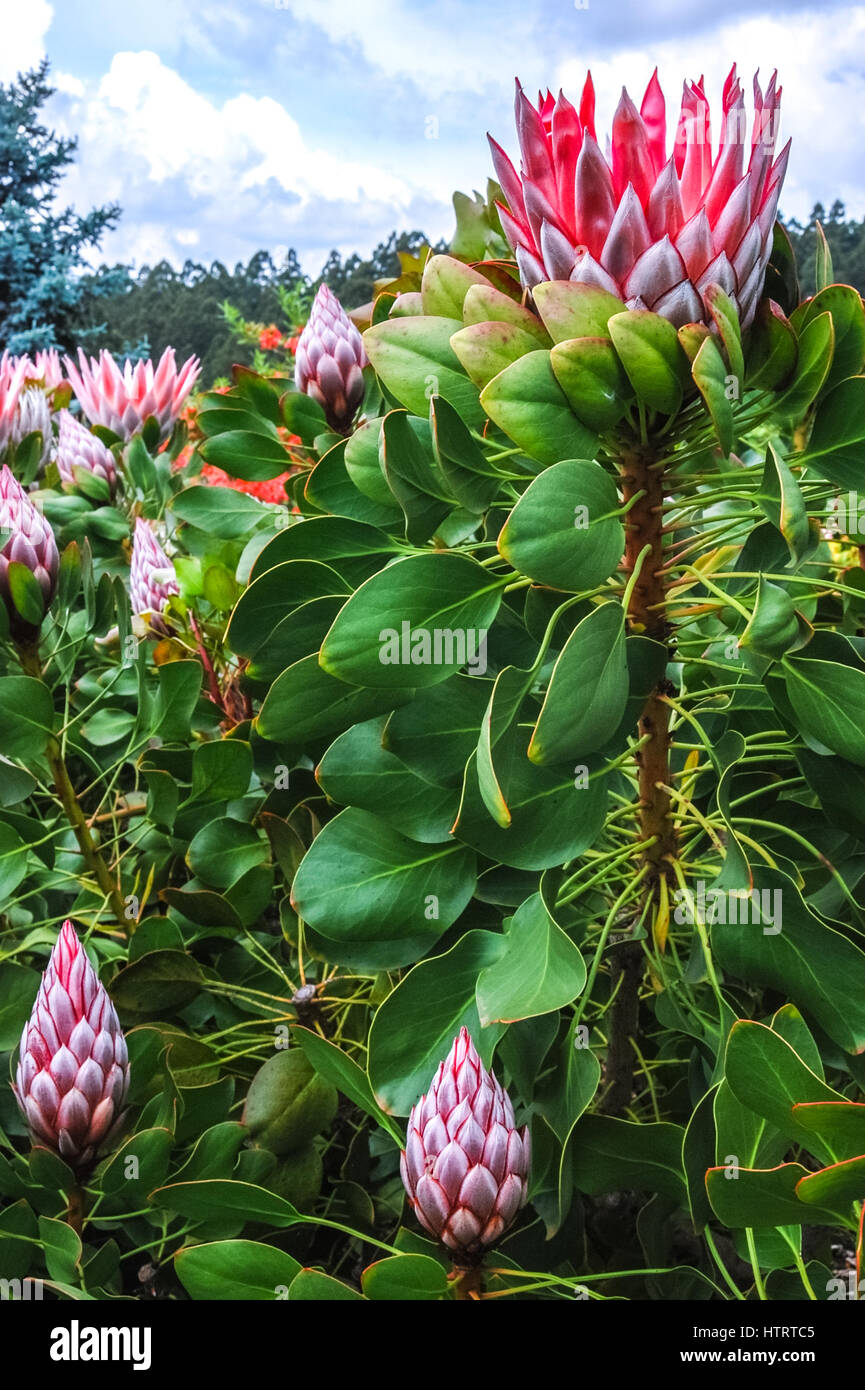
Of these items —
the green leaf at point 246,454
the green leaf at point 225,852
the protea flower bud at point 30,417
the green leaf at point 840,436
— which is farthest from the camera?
the protea flower bud at point 30,417

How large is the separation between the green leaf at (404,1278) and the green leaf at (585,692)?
316mm

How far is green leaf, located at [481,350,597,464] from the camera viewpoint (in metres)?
0.65

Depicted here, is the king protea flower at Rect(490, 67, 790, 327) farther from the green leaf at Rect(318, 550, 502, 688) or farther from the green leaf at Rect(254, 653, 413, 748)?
the green leaf at Rect(254, 653, 413, 748)

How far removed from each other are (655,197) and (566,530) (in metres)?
0.22

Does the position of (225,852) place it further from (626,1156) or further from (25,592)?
(626,1156)

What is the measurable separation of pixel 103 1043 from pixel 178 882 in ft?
1.42

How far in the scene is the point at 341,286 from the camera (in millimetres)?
10445

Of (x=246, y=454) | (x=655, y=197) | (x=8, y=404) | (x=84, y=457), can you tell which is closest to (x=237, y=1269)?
(x=655, y=197)

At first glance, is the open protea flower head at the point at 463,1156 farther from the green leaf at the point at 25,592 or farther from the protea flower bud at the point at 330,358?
the protea flower bud at the point at 330,358

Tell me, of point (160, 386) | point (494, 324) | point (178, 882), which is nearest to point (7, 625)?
point (178, 882)

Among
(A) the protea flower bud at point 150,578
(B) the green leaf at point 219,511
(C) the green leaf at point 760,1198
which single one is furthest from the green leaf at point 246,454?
(C) the green leaf at point 760,1198

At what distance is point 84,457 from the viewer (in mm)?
1732

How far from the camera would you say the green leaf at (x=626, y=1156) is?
0.77 meters

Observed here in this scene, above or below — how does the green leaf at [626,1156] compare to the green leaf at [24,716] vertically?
below
